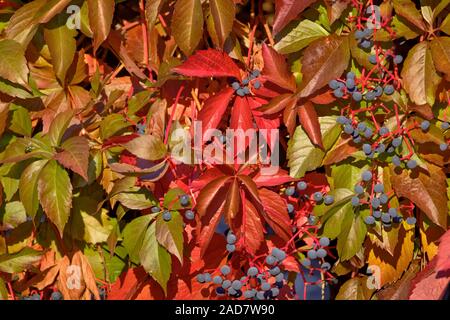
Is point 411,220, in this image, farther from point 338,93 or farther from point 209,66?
point 209,66

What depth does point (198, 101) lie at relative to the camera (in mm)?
1771

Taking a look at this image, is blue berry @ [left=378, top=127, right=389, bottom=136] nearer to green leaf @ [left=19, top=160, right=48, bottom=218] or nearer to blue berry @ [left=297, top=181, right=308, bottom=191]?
blue berry @ [left=297, top=181, right=308, bottom=191]

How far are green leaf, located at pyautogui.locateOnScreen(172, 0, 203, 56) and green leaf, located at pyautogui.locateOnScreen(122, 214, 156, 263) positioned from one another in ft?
1.29

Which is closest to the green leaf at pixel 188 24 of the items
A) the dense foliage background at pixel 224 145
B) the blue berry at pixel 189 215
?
the dense foliage background at pixel 224 145

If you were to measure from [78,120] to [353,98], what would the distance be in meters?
0.64

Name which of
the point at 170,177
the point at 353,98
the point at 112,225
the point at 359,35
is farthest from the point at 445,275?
the point at 112,225

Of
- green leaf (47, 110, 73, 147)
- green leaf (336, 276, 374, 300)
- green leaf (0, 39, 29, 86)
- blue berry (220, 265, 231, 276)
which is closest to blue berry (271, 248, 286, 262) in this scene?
blue berry (220, 265, 231, 276)

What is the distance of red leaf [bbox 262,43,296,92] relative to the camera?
5.31 feet

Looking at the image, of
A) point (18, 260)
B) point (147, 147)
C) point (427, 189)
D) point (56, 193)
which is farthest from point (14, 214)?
point (427, 189)

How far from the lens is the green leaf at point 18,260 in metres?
1.78

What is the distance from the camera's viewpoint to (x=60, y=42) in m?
1.73

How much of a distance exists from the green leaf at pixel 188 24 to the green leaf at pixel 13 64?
0.35 metres

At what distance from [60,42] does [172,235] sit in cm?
52

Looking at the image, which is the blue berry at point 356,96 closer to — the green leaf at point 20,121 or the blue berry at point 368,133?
the blue berry at point 368,133
